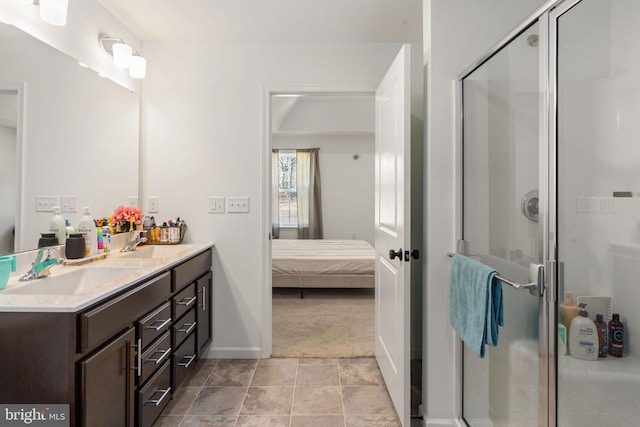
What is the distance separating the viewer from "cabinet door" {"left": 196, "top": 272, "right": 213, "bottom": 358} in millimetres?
2371

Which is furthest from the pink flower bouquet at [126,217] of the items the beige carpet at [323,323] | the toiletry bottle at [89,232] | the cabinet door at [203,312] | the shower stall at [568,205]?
the shower stall at [568,205]

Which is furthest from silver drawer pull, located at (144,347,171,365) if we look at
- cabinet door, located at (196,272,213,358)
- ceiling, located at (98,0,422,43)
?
ceiling, located at (98,0,422,43)

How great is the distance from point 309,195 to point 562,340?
580 cm

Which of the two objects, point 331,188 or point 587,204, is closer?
point 587,204

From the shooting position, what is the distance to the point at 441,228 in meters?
1.85

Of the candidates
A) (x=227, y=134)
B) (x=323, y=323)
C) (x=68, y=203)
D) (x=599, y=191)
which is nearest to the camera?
(x=599, y=191)

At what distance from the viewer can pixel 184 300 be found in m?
2.12

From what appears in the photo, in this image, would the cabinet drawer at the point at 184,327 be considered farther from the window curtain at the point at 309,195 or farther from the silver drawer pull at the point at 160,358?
the window curtain at the point at 309,195

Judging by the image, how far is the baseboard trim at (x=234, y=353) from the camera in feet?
8.78

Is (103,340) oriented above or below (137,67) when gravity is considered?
below

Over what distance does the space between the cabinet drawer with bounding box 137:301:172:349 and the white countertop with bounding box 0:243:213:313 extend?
197 mm

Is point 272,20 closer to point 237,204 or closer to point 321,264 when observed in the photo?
→ point 237,204

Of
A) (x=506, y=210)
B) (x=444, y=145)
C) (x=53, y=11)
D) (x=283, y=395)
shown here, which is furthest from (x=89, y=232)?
(x=506, y=210)

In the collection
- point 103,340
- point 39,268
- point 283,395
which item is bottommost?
point 283,395
